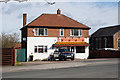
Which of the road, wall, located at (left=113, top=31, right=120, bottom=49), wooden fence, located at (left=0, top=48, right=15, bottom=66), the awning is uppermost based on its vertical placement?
wall, located at (left=113, top=31, right=120, bottom=49)

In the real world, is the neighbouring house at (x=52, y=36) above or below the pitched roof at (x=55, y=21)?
below

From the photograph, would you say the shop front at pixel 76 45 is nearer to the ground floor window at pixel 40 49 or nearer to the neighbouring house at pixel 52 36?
the neighbouring house at pixel 52 36

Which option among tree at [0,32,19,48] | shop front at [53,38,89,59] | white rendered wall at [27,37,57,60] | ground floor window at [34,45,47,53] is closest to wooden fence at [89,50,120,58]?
shop front at [53,38,89,59]

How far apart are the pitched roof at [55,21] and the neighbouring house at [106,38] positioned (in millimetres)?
21764

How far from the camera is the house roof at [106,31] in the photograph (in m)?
62.2

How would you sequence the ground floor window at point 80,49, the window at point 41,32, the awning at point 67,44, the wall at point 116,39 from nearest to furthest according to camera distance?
the window at point 41,32
the awning at point 67,44
the ground floor window at point 80,49
the wall at point 116,39

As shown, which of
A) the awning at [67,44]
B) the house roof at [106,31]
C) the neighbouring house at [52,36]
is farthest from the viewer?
the house roof at [106,31]

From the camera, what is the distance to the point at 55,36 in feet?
A: 127

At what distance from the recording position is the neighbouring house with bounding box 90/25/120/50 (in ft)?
197

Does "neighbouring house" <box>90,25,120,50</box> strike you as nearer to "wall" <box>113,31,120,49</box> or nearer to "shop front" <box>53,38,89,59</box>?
"wall" <box>113,31,120,49</box>

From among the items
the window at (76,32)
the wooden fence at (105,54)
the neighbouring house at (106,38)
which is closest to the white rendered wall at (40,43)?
the window at (76,32)

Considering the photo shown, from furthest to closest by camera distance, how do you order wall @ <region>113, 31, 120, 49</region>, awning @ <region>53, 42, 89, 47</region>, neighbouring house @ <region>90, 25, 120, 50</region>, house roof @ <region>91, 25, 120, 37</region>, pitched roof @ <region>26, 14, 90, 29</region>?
house roof @ <region>91, 25, 120, 37</region> → neighbouring house @ <region>90, 25, 120, 50</region> → wall @ <region>113, 31, 120, 49</region> → pitched roof @ <region>26, 14, 90, 29</region> → awning @ <region>53, 42, 89, 47</region>

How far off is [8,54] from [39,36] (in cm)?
1350

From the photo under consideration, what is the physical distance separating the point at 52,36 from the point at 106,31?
3156cm
